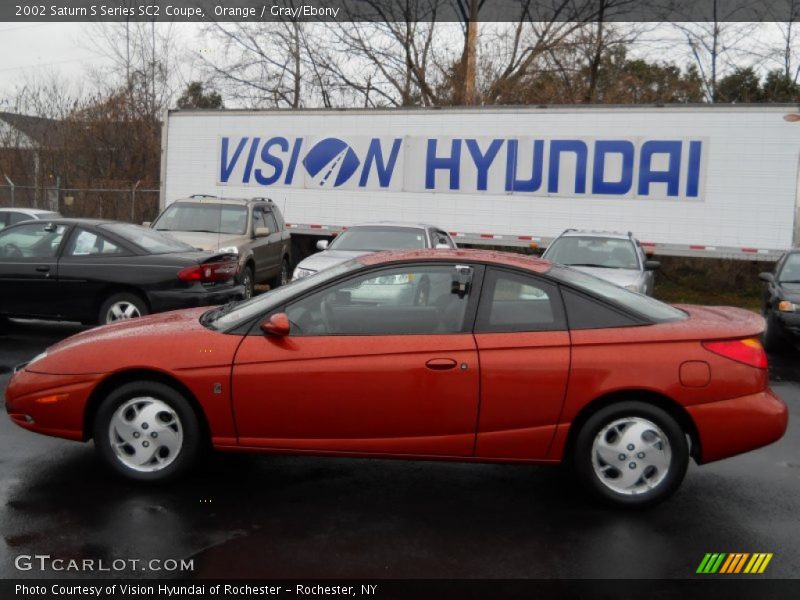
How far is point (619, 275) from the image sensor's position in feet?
37.5

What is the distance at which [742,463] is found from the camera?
18.5 ft

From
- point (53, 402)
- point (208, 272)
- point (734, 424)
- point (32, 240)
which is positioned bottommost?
point (53, 402)

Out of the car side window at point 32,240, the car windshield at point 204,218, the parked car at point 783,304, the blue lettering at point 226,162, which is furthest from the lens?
the blue lettering at point 226,162

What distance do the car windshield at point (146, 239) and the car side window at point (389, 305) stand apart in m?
5.33

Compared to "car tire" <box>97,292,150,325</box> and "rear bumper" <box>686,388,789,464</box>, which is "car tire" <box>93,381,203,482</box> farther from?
"car tire" <box>97,292,150,325</box>

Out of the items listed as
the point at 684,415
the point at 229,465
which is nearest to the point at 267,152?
the point at 229,465

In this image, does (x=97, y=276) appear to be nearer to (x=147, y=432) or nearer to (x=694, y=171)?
(x=147, y=432)

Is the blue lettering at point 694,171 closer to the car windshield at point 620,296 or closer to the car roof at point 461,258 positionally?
the car windshield at point 620,296

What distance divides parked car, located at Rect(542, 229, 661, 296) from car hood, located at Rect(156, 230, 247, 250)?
16.9ft

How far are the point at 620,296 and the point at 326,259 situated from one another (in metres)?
7.22

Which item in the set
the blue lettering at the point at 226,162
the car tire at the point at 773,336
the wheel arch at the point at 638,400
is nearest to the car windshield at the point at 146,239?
the wheel arch at the point at 638,400

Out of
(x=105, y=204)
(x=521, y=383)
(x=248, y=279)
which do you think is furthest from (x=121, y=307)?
(x=105, y=204)

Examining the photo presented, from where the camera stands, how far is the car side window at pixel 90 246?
31.0 feet

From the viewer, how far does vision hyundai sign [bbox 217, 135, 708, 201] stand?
634 inches
